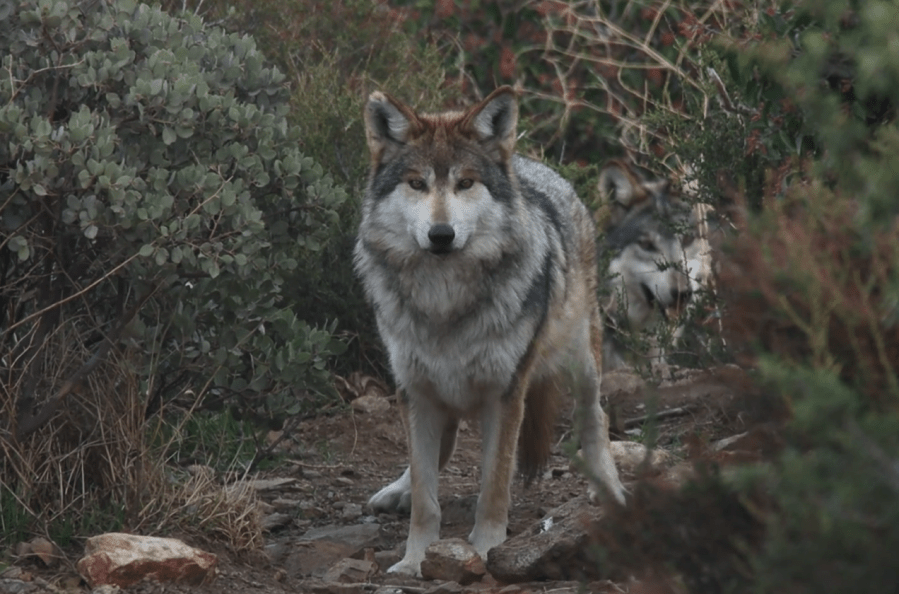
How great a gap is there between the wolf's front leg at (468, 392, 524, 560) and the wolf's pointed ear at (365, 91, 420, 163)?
1.29m

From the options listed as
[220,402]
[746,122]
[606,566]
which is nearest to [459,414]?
[220,402]

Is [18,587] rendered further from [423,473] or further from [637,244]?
[637,244]

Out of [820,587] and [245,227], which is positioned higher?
[820,587]

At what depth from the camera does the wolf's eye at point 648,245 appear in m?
10.3

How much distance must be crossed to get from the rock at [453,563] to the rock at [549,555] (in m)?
0.07

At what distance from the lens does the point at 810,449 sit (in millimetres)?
2596

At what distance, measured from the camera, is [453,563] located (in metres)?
5.34

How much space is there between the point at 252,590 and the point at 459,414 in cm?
153

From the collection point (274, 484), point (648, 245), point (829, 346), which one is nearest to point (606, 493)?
point (829, 346)

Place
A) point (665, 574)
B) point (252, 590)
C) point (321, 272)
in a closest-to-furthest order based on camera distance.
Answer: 1. point (665, 574)
2. point (252, 590)
3. point (321, 272)

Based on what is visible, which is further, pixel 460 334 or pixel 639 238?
pixel 639 238

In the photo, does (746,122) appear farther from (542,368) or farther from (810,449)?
(810,449)

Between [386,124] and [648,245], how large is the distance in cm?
464

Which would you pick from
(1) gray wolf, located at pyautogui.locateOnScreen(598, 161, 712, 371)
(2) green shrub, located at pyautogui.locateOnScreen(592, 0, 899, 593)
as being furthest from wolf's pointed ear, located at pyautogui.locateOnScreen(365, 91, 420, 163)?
(1) gray wolf, located at pyautogui.locateOnScreen(598, 161, 712, 371)
